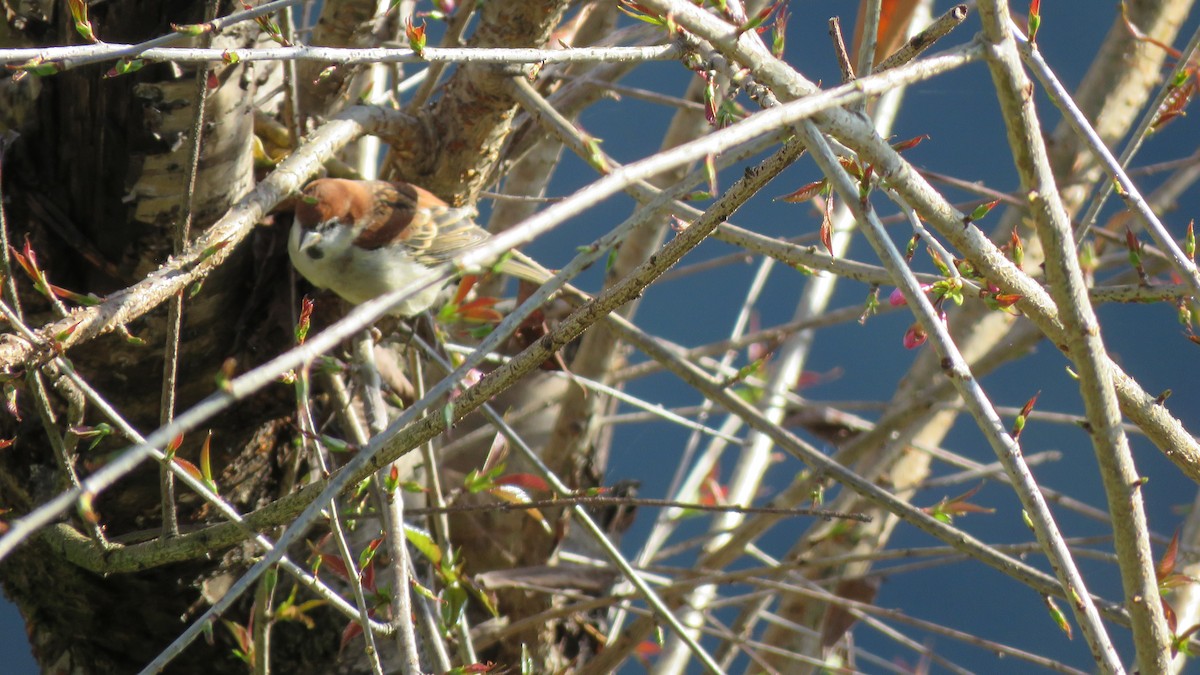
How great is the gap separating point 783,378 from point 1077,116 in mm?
2008

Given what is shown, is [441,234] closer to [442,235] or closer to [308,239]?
[442,235]

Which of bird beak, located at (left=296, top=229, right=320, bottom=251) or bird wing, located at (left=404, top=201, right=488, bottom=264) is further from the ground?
bird beak, located at (left=296, top=229, right=320, bottom=251)

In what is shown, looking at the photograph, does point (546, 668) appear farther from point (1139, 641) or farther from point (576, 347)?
point (1139, 641)

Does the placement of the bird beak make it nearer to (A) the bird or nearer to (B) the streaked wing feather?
(A) the bird

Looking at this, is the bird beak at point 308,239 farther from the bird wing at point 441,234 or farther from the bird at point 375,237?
the bird wing at point 441,234

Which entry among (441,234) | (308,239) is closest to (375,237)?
(441,234)

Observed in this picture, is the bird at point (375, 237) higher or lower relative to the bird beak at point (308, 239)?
lower

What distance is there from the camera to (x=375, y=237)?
8.63ft

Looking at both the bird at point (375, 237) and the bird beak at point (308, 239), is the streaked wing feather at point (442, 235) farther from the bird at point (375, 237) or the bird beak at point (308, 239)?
the bird beak at point (308, 239)

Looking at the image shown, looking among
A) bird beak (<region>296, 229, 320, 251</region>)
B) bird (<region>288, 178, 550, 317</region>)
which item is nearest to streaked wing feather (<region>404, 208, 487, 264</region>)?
bird (<region>288, 178, 550, 317</region>)

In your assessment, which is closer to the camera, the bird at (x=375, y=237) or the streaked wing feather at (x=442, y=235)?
the bird at (x=375, y=237)

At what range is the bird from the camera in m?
2.14

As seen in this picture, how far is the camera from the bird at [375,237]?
84.3 inches

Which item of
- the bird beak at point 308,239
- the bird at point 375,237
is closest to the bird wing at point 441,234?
the bird at point 375,237
